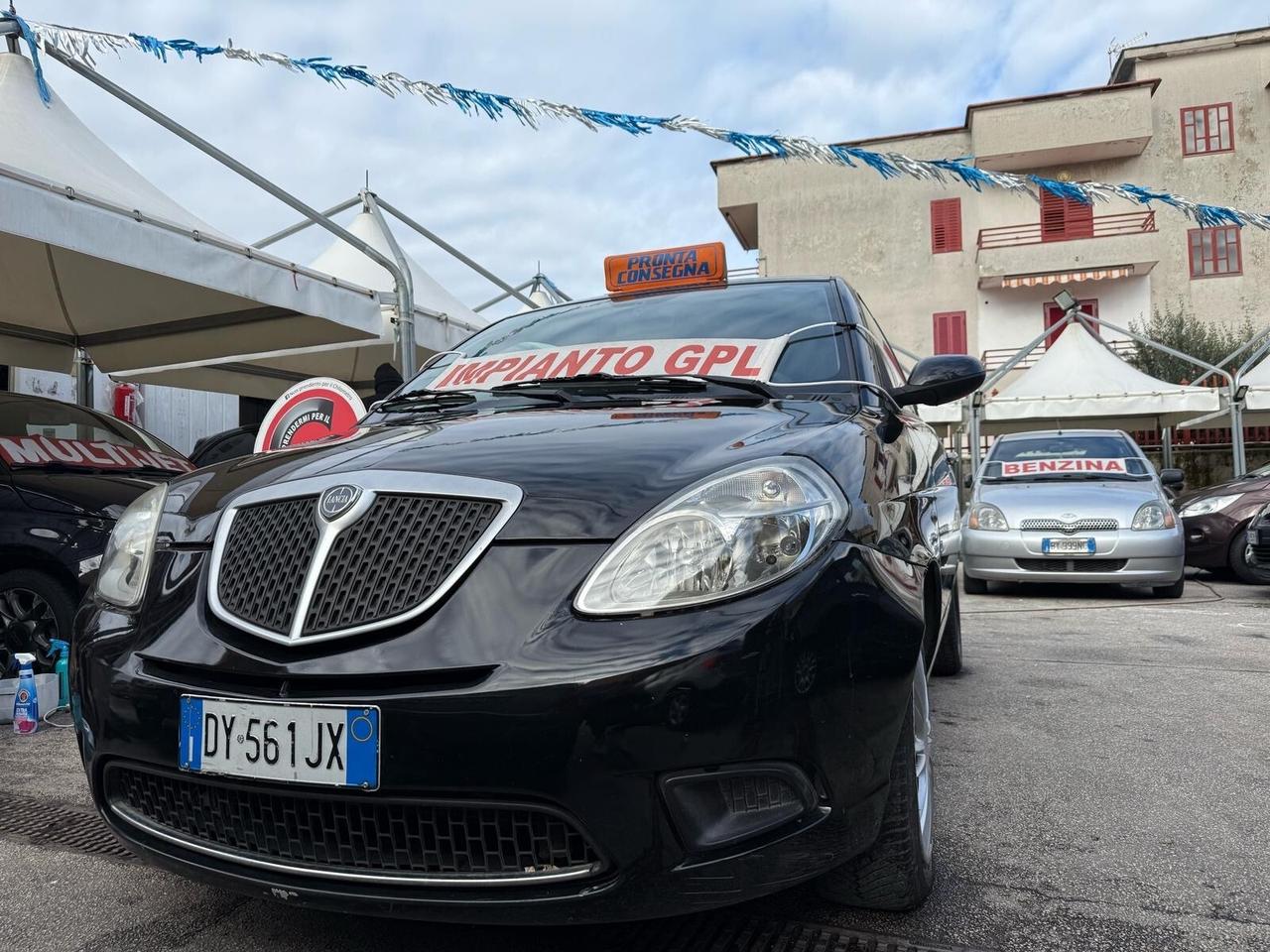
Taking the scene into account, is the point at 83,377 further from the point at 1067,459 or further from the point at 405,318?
the point at 1067,459

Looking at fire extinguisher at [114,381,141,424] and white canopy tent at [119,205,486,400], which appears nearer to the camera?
white canopy tent at [119,205,486,400]

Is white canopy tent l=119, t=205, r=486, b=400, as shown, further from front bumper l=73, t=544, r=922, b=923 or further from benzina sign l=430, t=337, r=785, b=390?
front bumper l=73, t=544, r=922, b=923

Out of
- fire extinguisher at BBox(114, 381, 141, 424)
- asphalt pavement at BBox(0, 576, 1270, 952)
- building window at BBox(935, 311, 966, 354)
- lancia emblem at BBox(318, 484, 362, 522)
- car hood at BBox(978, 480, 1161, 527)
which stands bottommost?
asphalt pavement at BBox(0, 576, 1270, 952)

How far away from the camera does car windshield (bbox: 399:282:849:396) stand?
255cm

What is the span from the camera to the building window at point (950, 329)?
26031 mm

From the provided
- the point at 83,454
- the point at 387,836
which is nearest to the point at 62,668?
the point at 83,454

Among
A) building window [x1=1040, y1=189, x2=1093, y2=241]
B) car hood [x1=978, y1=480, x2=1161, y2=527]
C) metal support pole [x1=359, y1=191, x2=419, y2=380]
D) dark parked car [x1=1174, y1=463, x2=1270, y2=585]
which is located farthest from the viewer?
building window [x1=1040, y1=189, x2=1093, y2=241]

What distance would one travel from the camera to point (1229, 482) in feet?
28.6

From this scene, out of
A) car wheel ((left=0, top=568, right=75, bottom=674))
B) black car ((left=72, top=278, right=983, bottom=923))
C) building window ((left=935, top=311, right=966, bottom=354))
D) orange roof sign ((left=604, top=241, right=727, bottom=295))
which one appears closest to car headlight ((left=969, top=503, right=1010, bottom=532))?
orange roof sign ((left=604, top=241, right=727, bottom=295))

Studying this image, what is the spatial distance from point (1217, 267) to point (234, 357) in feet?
83.8

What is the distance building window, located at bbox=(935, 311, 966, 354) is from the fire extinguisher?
1901 cm

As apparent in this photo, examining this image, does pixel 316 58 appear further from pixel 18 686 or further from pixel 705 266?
pixel 18 686

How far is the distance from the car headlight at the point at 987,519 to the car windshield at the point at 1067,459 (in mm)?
597

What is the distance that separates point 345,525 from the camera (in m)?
1.60
